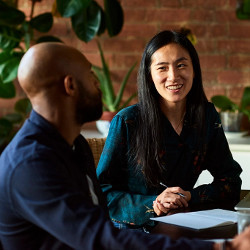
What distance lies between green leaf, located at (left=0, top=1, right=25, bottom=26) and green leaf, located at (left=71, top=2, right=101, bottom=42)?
1.03 feet

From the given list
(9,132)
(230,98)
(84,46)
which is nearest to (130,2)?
(84,46)

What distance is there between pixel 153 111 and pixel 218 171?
35 centimetres

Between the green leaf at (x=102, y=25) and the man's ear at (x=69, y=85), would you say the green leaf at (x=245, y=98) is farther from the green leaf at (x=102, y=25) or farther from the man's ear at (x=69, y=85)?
the man's ear at (x=69, y=85)

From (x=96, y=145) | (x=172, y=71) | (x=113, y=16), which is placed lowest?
(x=96, y=145)

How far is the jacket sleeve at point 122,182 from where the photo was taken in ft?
5.73

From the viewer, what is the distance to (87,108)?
1.18m

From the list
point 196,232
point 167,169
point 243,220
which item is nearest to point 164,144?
point 167,169

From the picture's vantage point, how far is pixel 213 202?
1751 mm

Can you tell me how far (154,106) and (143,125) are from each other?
0.09 meters

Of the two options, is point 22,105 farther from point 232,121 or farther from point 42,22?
point 232,121

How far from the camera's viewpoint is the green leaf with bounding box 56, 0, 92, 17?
2889 mm

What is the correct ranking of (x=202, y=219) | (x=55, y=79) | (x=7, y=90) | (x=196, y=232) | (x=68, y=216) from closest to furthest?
1. (x=68, y=216)
2. (x=55, y=79)
3. (x=196, y=232)
4. (x=202, y=219)
5. (x=7, y=90)

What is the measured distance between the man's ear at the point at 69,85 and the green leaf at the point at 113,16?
78.3 inches

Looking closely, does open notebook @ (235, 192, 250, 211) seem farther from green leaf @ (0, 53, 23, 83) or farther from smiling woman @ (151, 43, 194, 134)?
green leaf @ (0, 53, 23, 83)
